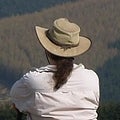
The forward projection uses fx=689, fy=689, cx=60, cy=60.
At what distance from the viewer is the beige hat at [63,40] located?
304cm

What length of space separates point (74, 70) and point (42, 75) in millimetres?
153

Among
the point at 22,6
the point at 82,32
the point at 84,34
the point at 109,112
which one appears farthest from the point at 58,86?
the point at 22,6

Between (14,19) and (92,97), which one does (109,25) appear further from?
(92,97)

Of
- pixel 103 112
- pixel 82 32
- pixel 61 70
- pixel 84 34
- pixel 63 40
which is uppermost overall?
pixel 63 40

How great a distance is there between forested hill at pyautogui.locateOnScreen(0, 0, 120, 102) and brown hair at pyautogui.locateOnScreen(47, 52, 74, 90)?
20134 mm

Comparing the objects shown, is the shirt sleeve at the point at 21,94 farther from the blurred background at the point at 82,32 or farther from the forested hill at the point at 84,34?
the forested hill at the point at 84,34

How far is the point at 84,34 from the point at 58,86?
24.1 meters

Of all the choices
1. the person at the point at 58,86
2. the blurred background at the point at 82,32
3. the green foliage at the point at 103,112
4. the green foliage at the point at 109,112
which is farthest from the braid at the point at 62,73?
the blurred background at the point at 82,32

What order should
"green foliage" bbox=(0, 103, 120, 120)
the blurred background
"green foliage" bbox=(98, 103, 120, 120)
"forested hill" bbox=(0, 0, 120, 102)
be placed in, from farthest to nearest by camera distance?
"forested hill" bbox=(0, 0, 120, 102), the blurred background, "green foliage" bbox=(98, 103, 120, 120), "green foliage" bbox=(0, 103, 120, 120)

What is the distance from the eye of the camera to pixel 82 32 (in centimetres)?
2583

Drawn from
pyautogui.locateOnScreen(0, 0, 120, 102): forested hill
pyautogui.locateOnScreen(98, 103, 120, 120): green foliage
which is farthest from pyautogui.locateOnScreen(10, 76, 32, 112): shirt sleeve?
pyautogui.locateOnScreen(0, 0, 120, 102): forested hill

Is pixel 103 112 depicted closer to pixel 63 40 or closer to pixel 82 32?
pixel 63 40

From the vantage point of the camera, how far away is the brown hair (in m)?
3.03

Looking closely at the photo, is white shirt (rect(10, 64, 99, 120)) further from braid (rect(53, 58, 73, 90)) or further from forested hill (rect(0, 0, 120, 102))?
forested hill (rect(0, 0, 120, 102))
